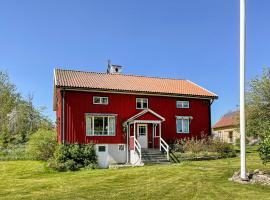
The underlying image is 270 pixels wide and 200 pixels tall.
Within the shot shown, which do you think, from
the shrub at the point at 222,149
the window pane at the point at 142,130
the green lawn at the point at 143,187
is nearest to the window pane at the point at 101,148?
the window pane at the point at 142,130

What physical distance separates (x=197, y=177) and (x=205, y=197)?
3819 mm

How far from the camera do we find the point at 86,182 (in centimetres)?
1596

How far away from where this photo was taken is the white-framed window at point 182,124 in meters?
31.0

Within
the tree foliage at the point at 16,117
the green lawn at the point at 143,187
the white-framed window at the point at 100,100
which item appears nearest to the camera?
the green lawn at the point at 143,187

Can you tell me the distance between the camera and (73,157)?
81.4 feet

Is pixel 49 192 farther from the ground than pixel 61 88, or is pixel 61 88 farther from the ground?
pixel 61 88

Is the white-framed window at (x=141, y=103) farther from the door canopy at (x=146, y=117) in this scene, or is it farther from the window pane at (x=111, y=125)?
the window pane at (x=111, y=125)

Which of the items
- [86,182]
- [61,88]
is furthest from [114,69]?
[86,182]

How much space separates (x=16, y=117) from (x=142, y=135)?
28630 mm

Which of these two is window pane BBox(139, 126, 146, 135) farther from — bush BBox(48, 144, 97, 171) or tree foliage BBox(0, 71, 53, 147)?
tree foliage BBox(0, 71, 53, 147)

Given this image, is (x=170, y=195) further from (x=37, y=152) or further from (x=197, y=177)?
(x=37, y=152)

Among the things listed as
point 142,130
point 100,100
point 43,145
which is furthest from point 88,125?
point 43,145

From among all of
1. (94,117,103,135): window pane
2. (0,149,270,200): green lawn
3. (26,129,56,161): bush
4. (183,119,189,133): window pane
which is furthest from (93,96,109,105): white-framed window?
(0,149,270,200): green lawn

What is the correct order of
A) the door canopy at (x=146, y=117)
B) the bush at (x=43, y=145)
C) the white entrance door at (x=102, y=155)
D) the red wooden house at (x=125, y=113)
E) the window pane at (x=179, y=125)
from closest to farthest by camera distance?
the red wooden house at (x=125, y=113), the white entrance door at (x=102, y=155), the door canopy at (x=146, y=117), the bush at (x=43, y=145), the window pane at (x=179, y=125)
